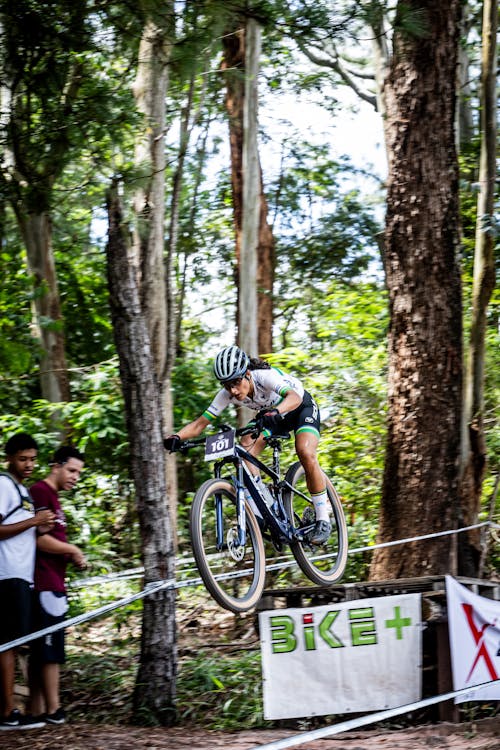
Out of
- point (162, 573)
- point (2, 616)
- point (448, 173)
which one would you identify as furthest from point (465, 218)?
point (2, 616)

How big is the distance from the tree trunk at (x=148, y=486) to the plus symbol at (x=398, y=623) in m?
1.86

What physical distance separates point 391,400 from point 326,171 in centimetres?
1168

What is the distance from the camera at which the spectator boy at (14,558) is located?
5734 mm

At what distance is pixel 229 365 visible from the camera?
213 inches

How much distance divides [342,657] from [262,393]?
272cm

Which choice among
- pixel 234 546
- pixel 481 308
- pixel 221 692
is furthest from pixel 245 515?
pixel 481 308

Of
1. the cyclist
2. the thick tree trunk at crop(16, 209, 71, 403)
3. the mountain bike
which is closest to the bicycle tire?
the mountain bike

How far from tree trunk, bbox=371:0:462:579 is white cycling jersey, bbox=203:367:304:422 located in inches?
126

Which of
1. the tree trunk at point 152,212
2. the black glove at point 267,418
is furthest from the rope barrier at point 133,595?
the tree trunk at point 152,212

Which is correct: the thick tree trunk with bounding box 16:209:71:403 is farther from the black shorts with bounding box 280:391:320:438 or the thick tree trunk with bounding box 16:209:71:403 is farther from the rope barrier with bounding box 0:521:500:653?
the black shorts with bounding box 280:391:320:438

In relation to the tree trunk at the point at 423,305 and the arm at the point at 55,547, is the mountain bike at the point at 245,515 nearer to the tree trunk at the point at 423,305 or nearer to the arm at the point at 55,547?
the arm at the point at 55,547

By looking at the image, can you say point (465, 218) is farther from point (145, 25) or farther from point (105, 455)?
point (145, 25)

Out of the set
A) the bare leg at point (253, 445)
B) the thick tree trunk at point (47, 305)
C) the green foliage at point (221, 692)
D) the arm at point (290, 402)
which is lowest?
the green foliage at point (221, 692)

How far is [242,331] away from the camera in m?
11.2
